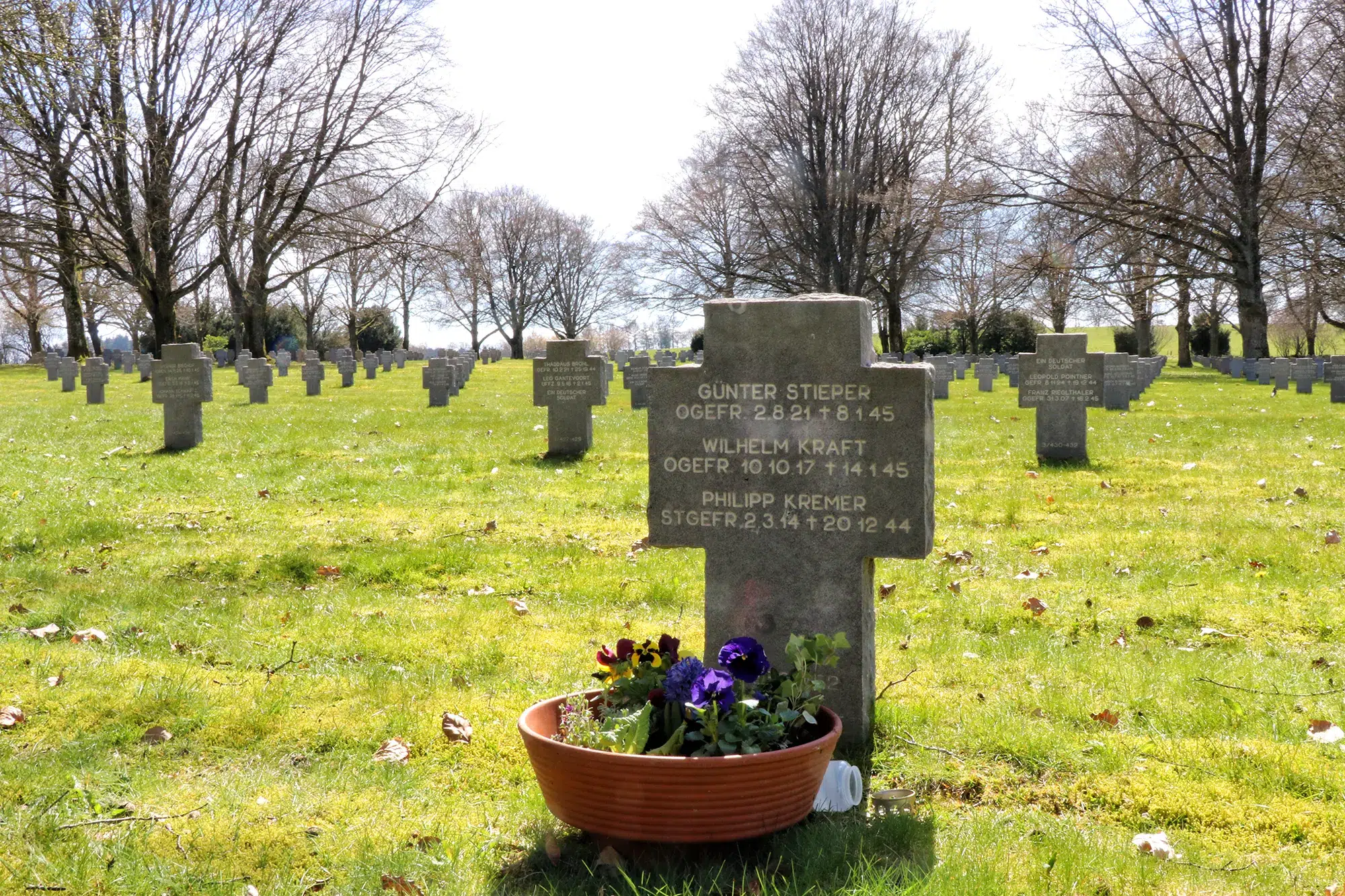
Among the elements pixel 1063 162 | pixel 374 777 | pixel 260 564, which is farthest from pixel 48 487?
pixel 1063 162

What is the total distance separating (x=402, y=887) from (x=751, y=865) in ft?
3.43

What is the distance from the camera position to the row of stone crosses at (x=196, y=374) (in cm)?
1497

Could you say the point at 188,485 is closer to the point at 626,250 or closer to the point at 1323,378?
the point at 1323,378

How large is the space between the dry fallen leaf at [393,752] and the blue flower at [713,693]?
5.14 ft

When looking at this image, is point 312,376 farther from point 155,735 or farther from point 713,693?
point 713,693

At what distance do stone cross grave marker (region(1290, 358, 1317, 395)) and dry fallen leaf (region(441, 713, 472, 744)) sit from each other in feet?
102

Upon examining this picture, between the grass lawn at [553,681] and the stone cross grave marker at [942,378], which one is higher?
the stone cross grave marker at [942,378]

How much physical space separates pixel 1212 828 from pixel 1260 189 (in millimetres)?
32619

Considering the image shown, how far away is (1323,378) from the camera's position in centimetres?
3797

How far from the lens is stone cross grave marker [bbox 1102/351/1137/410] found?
2198 cm

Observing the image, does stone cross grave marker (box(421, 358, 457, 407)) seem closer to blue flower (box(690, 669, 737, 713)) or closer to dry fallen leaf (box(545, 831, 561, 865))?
dry fallen leaf (box(545, 831, 561, 865))

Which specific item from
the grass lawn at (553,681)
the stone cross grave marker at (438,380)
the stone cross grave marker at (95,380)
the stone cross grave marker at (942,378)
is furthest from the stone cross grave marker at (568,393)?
the stone cross grave marker at (95,380)

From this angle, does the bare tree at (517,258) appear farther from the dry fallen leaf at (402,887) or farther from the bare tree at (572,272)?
the dry fallen leaf at (402,887)

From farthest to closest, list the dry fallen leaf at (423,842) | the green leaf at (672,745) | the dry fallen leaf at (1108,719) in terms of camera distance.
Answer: the dry fallen leaf at (1108,719) < the dry fallen leaf at (423,842) < the green leaf at (672,745)
